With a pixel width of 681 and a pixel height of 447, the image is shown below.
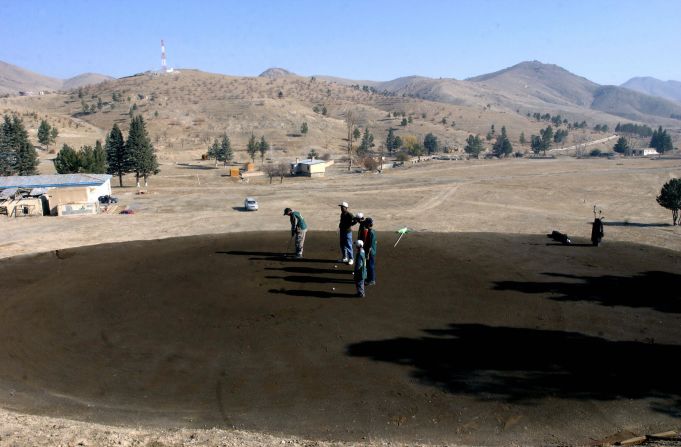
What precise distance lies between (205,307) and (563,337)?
10.5 meters

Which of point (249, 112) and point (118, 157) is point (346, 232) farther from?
point (249, 112)

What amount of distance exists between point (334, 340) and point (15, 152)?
51.5 metres

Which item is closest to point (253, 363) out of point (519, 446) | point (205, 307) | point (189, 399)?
point (189, 399)

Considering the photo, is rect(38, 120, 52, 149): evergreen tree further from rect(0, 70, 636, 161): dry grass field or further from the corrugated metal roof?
the corrugated metal roof

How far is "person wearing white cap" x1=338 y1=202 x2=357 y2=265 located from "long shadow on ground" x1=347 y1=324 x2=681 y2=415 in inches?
281

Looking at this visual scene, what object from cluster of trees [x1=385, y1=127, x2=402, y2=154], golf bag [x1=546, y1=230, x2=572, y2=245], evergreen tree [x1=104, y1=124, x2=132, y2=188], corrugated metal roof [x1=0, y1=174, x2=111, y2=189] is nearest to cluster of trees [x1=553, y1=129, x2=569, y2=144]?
cluster of trees [x1=385, y1=127, x2=402, y2=154]

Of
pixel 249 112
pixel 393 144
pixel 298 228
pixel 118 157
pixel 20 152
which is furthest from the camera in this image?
pixel 249 112

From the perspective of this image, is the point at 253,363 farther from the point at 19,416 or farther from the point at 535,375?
the point at 535,375

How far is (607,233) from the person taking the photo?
1071 inches

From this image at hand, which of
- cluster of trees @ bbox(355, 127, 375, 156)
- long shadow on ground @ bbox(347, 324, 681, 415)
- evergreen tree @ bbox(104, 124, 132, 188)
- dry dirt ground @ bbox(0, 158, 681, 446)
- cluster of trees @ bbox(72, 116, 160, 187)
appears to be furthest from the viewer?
cluster of trees @ bbox(355, 127, 375, 156)

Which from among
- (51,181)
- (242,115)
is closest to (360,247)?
(51,181)

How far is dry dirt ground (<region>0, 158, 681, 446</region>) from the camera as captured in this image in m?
9.68

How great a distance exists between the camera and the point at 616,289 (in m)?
17.3

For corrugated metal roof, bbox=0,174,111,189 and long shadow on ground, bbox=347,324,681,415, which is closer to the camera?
long shadow on ground, bbox=347,324,681,415
